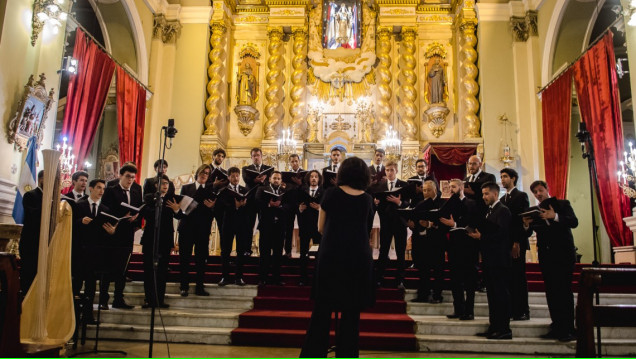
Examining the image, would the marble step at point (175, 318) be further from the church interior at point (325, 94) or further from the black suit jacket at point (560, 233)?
the black suit jacket at point (560, 233)

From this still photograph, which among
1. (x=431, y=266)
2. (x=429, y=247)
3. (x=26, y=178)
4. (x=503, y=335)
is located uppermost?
(x=26, y=178)

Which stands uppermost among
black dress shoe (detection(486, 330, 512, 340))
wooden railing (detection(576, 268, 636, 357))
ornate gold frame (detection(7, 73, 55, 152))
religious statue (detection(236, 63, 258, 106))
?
religious statue (detection(236, 63, 258, 106))

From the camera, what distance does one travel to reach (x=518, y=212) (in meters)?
5.06

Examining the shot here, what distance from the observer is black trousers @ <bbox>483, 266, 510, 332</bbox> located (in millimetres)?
4336

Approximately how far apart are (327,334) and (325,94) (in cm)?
945

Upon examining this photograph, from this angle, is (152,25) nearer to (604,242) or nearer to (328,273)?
(328,273)

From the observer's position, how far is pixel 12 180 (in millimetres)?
6461

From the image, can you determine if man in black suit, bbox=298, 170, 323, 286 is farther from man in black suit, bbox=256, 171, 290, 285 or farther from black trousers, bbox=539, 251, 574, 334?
black trousers, bbox=539, 251, 574, 334

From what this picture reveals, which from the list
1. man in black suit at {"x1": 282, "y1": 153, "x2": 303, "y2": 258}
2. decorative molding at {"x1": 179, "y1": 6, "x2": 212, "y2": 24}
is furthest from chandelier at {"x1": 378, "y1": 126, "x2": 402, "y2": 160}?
man in black suit at {"x1": 282, "y1": 153, "x2": 303, "y2": 258}

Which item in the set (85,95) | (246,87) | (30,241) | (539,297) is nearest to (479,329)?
(539,297)

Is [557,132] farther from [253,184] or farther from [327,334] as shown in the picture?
[327,334]

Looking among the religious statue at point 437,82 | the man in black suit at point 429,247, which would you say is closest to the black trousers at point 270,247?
the man in black suit at point 429,247

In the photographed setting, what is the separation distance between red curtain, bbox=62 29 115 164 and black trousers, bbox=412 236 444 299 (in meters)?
6.19

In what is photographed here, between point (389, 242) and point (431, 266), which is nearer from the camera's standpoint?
point (431, 266)
